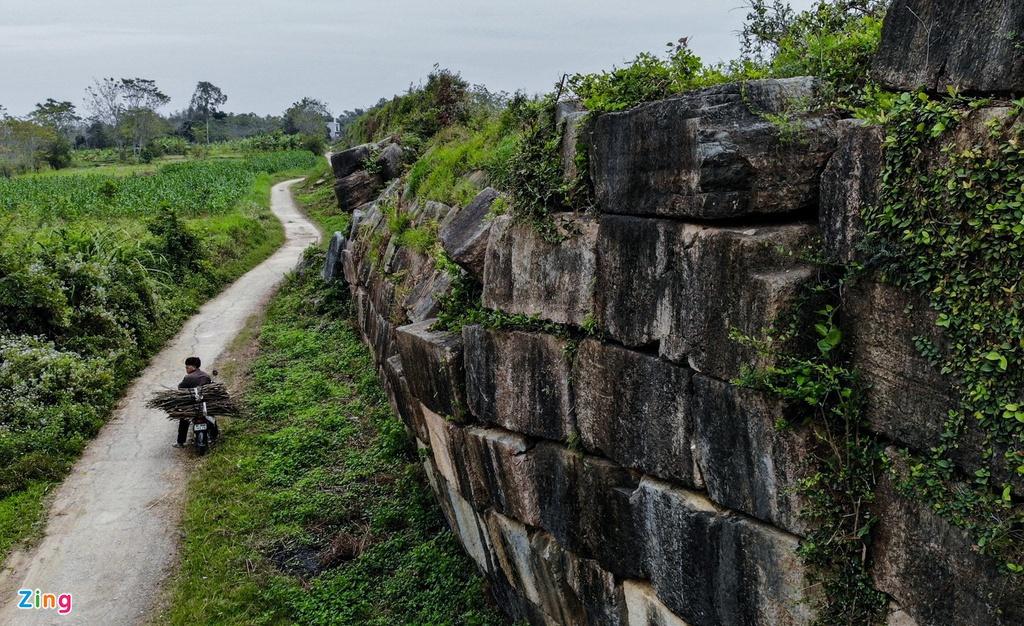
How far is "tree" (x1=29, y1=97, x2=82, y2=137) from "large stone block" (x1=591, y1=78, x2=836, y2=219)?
82.4m

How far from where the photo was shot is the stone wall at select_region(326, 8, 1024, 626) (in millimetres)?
4648

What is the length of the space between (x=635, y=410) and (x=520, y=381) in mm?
1807

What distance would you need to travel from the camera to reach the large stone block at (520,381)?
7.43 meters

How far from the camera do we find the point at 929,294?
4.30m

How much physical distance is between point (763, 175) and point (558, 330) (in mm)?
2682

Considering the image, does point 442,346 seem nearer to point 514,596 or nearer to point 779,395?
point 514,596

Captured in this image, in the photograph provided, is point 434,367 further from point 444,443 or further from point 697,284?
point 697,284

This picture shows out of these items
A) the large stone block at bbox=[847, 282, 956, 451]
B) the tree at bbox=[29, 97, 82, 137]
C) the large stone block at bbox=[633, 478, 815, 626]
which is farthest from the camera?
the tree at bbox=[29, 97, 82, 137]

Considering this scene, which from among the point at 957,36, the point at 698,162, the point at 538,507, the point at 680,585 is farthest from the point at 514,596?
the point at 957,36

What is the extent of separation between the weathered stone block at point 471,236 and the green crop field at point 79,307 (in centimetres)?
832

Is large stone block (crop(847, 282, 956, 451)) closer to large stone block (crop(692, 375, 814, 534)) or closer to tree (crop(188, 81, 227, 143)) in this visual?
large stone block (crop(692, 375, 814, 534))

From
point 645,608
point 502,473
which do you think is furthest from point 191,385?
point 645,608

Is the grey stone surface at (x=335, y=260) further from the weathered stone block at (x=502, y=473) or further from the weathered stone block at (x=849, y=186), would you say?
the weathered stone block at (x=849, y=186)

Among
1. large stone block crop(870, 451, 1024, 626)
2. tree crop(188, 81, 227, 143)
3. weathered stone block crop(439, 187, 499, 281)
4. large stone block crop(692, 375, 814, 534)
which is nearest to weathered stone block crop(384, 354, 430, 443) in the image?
weathered stone block crop(439, 187, 499, 281)
